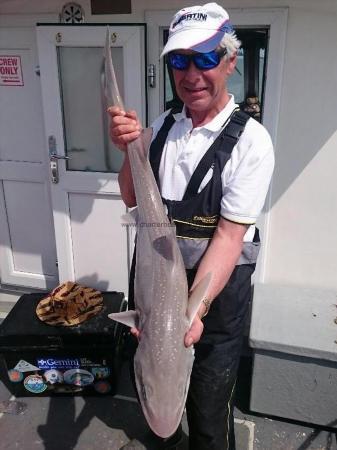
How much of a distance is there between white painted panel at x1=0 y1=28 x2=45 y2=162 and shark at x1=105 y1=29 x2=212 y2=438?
2485 millimetres

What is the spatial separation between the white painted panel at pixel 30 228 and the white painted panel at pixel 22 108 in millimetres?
361

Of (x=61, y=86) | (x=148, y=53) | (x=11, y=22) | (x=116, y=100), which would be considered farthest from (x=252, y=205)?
(x=11, y=22)

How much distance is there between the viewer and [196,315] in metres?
2.01

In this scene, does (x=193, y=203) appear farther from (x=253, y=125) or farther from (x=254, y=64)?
(x=254, y=64)

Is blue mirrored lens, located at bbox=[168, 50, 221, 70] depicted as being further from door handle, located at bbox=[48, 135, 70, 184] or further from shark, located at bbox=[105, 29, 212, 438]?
door handle, located at bbox=[48, 135, 70, 184]

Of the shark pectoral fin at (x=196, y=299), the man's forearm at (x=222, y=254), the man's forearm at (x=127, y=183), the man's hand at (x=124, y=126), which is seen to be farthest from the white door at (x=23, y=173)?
the shark pectoral fin at (x=196, y=299)

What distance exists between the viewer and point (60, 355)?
143 inches

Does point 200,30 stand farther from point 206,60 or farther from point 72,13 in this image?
point 72,13

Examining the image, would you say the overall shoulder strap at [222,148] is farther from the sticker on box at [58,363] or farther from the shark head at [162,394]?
the sticker on box at [58,363]

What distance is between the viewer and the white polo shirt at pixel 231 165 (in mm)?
2213

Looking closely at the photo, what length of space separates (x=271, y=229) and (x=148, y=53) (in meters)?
2.02

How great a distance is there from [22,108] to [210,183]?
9.47ft

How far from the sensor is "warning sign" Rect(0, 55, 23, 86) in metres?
4.21

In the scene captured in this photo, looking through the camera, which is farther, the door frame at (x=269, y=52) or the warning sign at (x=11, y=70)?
the warning sign at (x=11, y=70)
